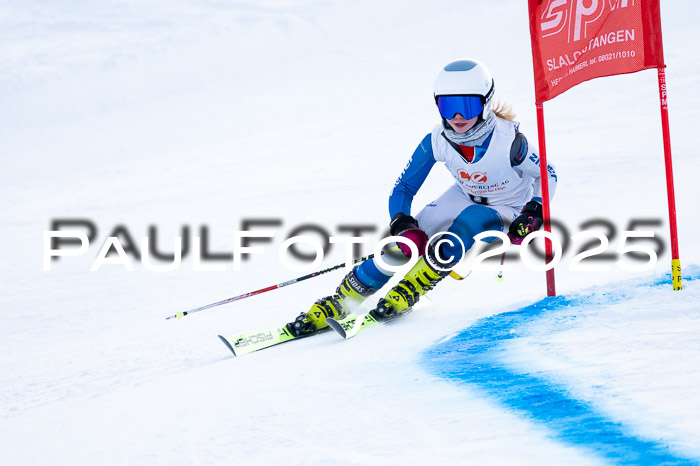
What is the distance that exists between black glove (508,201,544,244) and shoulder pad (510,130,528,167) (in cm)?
23

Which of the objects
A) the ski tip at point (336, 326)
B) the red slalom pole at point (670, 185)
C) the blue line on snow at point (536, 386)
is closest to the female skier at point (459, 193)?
the ski tip at point (336, 326)

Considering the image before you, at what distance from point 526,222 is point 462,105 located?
69cm

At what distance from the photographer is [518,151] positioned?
13.9 feet

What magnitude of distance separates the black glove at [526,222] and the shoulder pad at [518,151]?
Result: 23 centimetres

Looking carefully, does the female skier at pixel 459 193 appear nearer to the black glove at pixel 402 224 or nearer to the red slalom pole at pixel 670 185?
the black glove at pixel 402 224

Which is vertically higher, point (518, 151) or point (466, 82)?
point (466, 82)

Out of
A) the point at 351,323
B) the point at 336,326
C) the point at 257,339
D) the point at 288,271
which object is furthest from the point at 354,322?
the point at 288,271

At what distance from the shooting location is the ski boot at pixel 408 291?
4422mm

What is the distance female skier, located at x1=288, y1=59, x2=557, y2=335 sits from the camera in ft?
13.4

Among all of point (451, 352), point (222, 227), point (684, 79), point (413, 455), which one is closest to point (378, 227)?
point (222, 227)

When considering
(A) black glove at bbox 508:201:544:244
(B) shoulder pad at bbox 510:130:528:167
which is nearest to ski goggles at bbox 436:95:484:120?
(B) shoulder pad at bbox 510:130:528:167

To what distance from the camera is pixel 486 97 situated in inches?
159

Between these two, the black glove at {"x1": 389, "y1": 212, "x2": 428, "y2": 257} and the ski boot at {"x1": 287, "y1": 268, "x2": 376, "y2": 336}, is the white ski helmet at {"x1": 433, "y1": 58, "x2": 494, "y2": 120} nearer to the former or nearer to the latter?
the black glove at {"x1": 389, "y1": 212, "x2": 428, "y2": 257}

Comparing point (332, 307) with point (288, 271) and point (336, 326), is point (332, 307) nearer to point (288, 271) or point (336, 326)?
point (336, 326)
